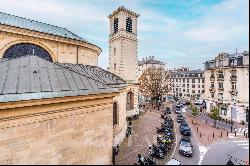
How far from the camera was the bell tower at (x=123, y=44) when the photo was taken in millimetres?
48156

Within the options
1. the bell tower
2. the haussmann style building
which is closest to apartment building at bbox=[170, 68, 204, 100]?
the bell tower

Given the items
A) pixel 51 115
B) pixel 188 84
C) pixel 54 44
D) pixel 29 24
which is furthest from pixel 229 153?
pixel 188 84

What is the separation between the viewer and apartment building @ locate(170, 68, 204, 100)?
284 feet

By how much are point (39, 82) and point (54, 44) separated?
609 inches

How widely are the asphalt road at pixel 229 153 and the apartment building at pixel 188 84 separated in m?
82.7

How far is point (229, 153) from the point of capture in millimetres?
3553

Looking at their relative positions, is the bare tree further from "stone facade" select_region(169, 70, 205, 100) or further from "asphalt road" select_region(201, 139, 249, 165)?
"asphalt road" select_region(201, 139, 249, 165)

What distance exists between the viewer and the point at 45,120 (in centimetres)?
962

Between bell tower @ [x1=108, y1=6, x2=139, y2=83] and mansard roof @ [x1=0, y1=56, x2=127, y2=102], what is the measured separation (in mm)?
32536

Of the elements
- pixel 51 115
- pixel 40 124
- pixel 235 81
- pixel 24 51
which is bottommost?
pixel 40 124

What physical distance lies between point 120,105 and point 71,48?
10611 mm

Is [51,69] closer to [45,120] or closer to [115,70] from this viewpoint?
[45,120]

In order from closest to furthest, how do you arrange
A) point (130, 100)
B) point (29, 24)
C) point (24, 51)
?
point (24, 51) → point (29, 24) → point (130, 100)

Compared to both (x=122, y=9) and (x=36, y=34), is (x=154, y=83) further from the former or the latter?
(x=36, y=34)
